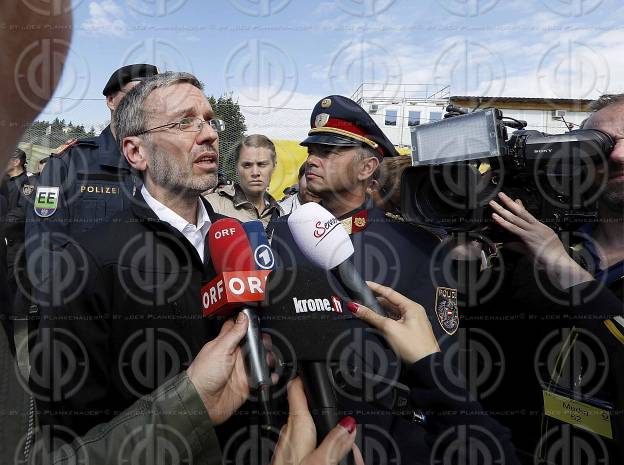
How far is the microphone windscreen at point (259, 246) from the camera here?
3.46 ft

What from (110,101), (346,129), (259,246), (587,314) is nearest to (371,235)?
(346,129)

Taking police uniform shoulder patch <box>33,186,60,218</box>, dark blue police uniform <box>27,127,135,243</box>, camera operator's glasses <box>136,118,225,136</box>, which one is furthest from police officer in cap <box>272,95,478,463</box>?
police uniform shoulder patch <box>33,186,60,218</box>

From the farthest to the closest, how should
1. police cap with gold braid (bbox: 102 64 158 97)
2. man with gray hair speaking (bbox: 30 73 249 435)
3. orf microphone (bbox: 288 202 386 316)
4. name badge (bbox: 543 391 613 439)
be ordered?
police cap with gold braid (bbox: 102 64 158 97) → name badge (bbox: 543 391 613 439) → man with gray hair speaking (bbox: 30 73 249 435) → orf microphone (bbox: 288 202 386 316)

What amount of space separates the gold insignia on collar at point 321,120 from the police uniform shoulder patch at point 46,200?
1.26 meters

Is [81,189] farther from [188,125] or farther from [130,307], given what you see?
[130,307]

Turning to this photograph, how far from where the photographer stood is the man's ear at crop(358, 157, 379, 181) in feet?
7.13

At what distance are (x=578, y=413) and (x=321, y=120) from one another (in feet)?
4.79

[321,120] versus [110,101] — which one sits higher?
[110,101]

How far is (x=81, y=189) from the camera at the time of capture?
97.0 inches

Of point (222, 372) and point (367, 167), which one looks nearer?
point (222, 372)

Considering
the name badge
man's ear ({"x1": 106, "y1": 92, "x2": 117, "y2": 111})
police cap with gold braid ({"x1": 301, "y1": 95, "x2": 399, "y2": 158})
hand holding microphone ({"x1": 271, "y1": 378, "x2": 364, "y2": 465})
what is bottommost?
the name badge

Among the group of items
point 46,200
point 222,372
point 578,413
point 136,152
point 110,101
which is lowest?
point 578,413

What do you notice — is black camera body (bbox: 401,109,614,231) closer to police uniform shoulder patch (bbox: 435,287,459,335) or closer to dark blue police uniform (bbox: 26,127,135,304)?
police uniform shoulder patch (bbox: 435,287,459,335)

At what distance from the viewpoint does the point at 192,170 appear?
1.55m
